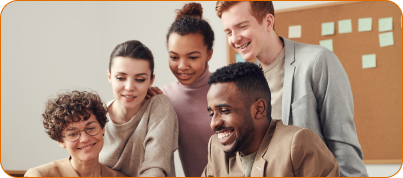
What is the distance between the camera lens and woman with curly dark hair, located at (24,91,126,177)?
1465mm

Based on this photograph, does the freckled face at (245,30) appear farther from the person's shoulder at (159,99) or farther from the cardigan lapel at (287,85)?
the person's shoulder at (159,99)

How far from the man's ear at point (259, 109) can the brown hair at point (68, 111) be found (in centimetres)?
75

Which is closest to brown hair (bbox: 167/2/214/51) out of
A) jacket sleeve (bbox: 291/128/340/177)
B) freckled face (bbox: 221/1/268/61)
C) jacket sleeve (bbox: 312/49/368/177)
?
freckled face (bbox: 221/1/268/61)

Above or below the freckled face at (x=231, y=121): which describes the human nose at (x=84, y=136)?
below

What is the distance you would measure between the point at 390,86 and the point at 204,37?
1.90 metres

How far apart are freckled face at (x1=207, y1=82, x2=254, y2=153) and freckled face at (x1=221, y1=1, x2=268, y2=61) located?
0.41 m

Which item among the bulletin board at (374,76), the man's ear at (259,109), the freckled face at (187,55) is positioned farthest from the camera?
the bulletin board at (374,76)

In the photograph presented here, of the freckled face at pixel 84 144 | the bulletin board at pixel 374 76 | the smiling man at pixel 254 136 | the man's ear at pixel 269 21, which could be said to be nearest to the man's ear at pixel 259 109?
the smiling man at pixel 254 136

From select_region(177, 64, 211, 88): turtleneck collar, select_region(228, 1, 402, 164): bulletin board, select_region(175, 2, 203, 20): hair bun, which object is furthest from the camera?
select_region(228, 1, 402, 164): bulletin board

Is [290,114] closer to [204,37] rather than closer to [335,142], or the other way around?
[335,142]

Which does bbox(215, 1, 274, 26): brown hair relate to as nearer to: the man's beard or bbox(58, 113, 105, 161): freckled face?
the man's beard

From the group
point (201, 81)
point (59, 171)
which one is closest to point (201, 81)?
point (201, 81)

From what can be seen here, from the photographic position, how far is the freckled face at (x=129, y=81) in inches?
61.6

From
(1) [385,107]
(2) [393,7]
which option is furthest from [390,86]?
(2) [393,7]
